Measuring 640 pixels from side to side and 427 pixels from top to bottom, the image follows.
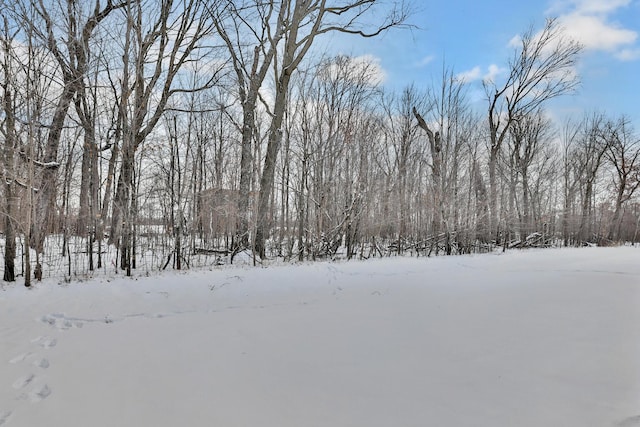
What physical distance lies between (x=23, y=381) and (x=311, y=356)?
223cm

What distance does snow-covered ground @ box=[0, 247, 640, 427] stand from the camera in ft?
→ 7.26

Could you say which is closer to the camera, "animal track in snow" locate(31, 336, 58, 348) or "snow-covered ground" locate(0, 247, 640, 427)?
"snow-covered ground" locate(0, 247, 640, 427)

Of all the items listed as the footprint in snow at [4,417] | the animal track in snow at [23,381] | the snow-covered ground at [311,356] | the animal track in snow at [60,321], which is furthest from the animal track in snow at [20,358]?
the footprint in snow at [4,417]

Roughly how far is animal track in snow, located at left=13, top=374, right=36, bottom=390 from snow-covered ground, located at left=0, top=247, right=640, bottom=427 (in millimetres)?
13

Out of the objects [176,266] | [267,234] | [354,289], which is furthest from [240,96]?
[354,289]

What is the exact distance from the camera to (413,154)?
15539 millimetres

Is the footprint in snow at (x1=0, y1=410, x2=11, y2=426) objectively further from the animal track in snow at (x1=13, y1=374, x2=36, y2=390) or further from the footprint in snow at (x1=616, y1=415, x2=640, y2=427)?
the footprint in snow at (x1=616, y1=415, x2=640, y2=427)

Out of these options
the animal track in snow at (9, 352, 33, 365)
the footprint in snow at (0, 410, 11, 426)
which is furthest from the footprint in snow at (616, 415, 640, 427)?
the animal track in snow at (9, 352, 33, 365)

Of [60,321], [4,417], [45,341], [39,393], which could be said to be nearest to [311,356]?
[39,393]

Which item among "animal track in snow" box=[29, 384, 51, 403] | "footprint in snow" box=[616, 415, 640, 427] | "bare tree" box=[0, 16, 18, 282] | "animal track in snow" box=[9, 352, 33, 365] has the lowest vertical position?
"animal track in snow" box=[29, 384, 51, 403]

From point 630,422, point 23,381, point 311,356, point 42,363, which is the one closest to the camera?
point 630,422

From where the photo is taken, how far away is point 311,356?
3164 mm

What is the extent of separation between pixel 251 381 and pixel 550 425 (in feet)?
6.54

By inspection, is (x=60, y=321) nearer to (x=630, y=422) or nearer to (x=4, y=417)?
(x=4, y=417)
